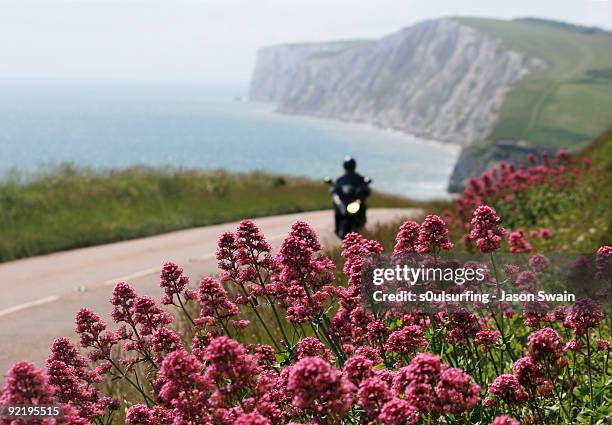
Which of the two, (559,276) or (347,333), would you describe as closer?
(347,333)

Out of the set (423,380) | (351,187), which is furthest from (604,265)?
(351,187)

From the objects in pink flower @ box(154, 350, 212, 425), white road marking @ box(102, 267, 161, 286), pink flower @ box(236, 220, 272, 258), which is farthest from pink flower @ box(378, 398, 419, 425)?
white road marking @ box(102, 267, 161, 286)

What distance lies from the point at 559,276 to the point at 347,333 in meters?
5.69

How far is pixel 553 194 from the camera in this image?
17.7 m

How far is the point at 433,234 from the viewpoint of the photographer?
5.06 m

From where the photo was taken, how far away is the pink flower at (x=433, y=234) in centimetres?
502

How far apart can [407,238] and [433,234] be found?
8.5 inches

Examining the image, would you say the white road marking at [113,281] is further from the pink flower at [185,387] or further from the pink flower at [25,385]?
the pink flower at [25,385]

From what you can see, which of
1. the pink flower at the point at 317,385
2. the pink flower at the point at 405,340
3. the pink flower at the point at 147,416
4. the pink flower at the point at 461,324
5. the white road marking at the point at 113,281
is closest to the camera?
the pink flower at the point at 317,385

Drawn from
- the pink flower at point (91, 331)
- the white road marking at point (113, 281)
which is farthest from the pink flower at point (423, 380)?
the white road marking at point (113, 281)

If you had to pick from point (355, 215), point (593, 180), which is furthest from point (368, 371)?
point (593, 180)

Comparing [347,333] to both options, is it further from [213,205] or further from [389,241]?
[213,205]

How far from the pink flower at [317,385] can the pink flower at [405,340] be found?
4.66 ft

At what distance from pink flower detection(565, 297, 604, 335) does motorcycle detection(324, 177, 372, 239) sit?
32.8ft
